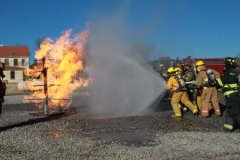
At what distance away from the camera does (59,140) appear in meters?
9.57

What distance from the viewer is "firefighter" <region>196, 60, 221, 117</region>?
13.6 m

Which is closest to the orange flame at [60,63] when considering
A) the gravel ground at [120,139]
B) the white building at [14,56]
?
the gravel ground at [120,139]

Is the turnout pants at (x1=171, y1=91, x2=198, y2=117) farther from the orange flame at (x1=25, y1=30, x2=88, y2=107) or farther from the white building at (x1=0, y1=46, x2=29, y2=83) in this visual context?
the white building at (x1=0, y1=46, x2=29, y2=83)

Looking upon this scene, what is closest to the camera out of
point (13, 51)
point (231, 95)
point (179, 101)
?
point (231, 95)

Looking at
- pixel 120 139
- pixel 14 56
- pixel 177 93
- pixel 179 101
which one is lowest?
pixel 120 139

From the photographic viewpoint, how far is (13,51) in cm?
9662

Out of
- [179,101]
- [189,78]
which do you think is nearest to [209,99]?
[179,101]

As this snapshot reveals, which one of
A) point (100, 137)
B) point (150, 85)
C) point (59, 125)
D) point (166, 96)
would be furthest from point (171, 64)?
point (100, 137)

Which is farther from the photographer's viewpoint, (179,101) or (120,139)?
(179,101)

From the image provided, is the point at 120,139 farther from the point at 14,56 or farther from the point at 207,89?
the point at 14,56

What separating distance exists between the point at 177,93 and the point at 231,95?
3.19 m

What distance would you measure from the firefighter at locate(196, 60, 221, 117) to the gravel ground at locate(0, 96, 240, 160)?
0.36 m

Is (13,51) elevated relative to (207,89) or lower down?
elevated

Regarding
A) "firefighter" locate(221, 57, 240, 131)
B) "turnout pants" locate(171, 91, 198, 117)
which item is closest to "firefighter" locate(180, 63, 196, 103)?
"turnout pants" locate(171, 91, 198, 117)
